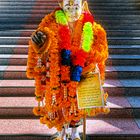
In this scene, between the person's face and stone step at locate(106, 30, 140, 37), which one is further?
stone step at locate(106, 30, 140, 37)

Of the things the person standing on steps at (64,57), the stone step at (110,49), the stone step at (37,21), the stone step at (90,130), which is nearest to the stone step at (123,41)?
the stone step at (110,49)

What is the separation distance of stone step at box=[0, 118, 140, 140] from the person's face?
142cm

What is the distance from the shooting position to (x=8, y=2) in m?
9.63

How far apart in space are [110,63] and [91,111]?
270 centimetres

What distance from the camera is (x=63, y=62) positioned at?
11.4ft

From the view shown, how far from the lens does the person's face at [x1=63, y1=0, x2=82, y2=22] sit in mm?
3541

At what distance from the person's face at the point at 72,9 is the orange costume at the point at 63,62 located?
1.9 inches

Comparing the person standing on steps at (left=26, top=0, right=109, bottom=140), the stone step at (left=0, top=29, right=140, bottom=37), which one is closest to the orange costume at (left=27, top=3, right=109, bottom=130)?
the person standing on steps at (left=26, top=0, right=109, bottom=140)

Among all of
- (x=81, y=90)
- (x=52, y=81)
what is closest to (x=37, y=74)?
(x=52, y=81)

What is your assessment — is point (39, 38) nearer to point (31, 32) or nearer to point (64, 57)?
point (64, 57)

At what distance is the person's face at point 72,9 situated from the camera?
354 cm

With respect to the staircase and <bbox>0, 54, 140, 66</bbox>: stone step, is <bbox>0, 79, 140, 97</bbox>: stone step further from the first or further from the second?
<bbox>0, 54, 140, 66</bbox>: stone step

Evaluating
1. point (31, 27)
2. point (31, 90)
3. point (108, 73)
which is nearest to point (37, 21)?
point (31, 27)

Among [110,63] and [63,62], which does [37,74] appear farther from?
[110,63]
